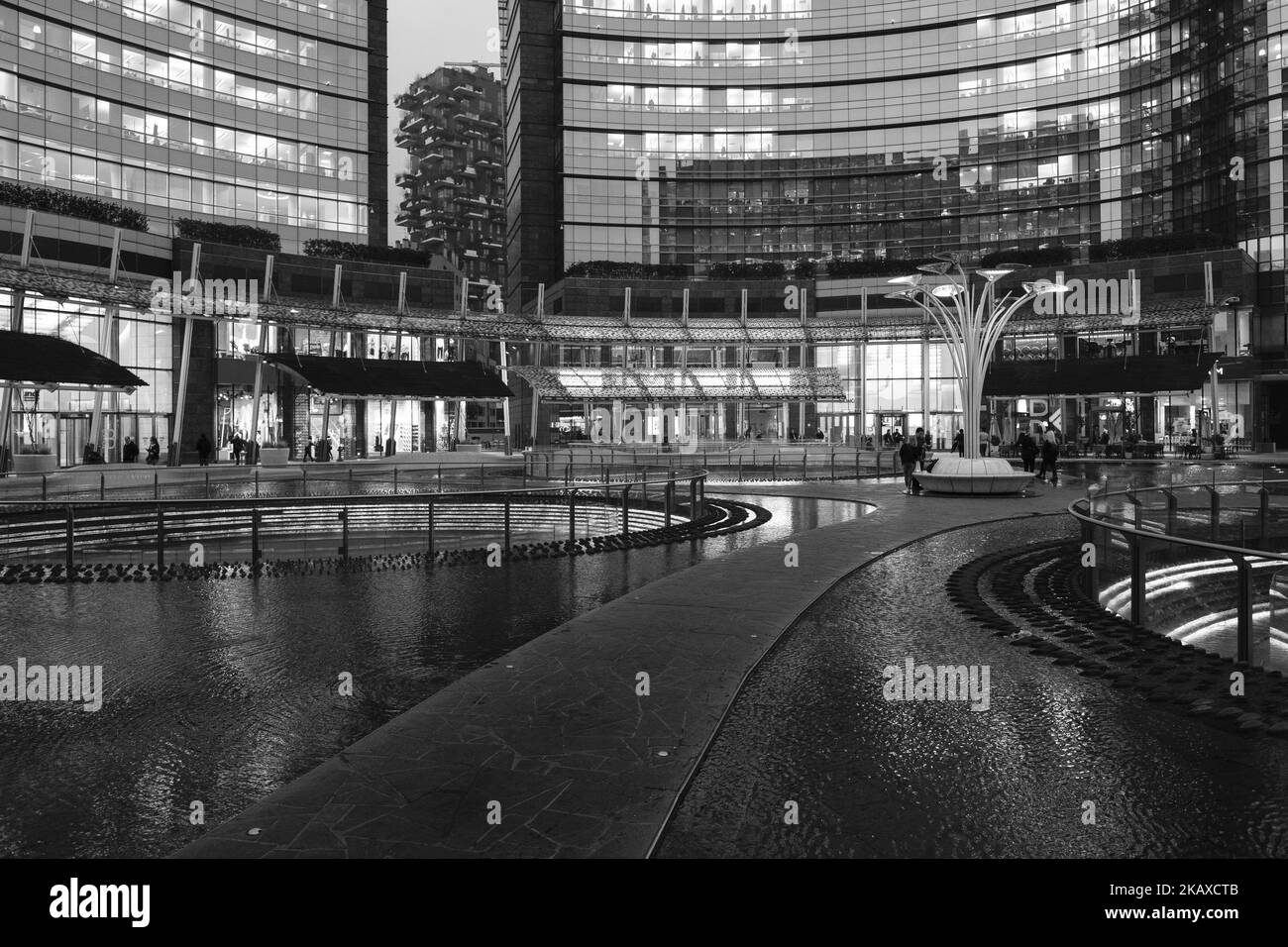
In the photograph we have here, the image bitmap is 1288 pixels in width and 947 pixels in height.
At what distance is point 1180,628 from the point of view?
28.5 ft

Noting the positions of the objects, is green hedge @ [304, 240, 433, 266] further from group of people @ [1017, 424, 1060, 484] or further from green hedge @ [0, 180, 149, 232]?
group of people @ [1017, 424, 1060, 484]

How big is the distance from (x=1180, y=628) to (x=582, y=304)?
5650cm

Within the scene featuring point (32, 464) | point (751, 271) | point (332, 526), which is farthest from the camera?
point (751, 271)

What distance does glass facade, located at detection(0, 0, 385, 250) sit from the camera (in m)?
45.9

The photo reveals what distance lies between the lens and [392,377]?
48281 mm

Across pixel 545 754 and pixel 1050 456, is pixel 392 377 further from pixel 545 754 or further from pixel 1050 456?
pixel 545 754

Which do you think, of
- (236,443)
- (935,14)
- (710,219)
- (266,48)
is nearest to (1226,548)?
(236,443)

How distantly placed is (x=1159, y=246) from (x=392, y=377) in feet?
151

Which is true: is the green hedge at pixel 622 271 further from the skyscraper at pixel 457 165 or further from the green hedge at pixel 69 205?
the skyscraper at pixel 457 165

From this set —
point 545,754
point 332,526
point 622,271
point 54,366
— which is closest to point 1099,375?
point 622,271

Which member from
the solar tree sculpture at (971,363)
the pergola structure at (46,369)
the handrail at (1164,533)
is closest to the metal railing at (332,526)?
the handrail at (1164,533)

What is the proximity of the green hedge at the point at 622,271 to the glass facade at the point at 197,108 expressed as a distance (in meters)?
14.5

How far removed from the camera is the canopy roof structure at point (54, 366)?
33.2 metres
